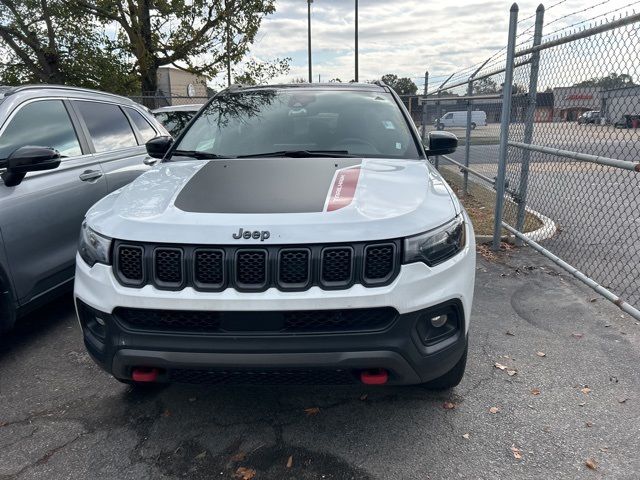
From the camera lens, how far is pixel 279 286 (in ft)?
7.09

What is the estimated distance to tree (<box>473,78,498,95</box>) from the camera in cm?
713

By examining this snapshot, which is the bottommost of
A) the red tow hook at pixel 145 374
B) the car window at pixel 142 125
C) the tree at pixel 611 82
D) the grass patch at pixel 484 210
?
the grass patch at pixel 484 210

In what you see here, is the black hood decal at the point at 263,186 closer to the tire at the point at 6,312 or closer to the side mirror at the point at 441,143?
the side mirror at the point at 441,143

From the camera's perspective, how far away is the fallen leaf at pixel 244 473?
90.3 inches

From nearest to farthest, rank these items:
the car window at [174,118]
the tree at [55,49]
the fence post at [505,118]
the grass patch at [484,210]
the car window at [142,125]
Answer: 1. the fence post at [505,118]
2. the car window at [142,125]
3. the grass patch at [484,210]
4. the car window at [174,118]
5. the tree at [55,49]

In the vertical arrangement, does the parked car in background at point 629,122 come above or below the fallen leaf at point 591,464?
above

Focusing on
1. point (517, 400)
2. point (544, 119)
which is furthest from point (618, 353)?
point (544, 119)

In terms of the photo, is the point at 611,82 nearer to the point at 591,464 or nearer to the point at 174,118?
the point at 591,464

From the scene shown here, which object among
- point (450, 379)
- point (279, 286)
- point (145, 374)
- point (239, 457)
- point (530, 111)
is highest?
point (530, 111)

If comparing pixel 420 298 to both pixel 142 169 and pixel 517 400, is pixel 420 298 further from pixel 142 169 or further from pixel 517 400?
pixel 142 169

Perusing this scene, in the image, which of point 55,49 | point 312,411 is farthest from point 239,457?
point 55,49

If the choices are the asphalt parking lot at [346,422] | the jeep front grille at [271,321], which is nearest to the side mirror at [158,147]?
the asphalt parking lot at [346,422]

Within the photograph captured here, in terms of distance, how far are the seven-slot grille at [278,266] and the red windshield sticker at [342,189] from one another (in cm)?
27

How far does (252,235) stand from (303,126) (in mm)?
1668
